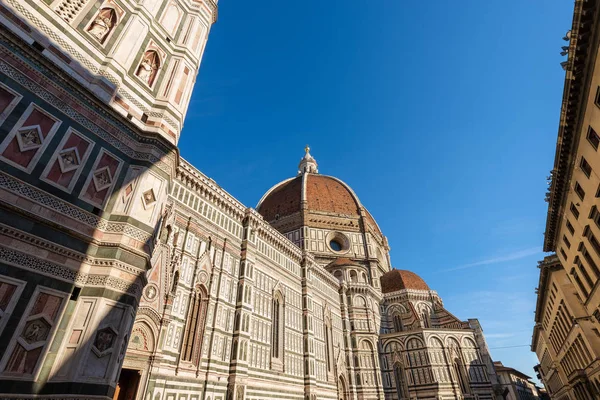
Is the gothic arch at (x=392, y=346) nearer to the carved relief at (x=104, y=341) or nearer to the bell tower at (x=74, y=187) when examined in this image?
the bell tower at (x=74, y=187)

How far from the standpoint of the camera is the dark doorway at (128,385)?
12852 millimetres

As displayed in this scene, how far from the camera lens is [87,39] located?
782 centimetres

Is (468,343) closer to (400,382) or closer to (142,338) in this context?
(400,382)

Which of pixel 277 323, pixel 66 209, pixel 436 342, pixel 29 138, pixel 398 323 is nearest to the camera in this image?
pixel 29 138

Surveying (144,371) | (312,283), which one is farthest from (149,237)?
(312,283)

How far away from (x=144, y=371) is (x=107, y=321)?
9.46m

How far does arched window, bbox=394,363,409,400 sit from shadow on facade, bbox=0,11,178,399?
1378 inches

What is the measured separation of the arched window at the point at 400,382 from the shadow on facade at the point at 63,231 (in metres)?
35.0

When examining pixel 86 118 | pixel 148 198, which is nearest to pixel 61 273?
pixel 148 198

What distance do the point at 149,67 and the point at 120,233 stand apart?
5489 mm

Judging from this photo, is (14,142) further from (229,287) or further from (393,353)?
(393,353)

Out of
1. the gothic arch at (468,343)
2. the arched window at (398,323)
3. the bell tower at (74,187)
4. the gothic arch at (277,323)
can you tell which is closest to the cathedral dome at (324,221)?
the arched window at (398,323)

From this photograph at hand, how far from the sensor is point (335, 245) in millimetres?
47062

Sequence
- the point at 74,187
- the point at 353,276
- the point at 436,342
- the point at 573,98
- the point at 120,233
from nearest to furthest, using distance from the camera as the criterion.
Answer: the point at 74,187 → the point at 120,233 → the point at 573,98 → the point at 436,342 → the point at 353,276
